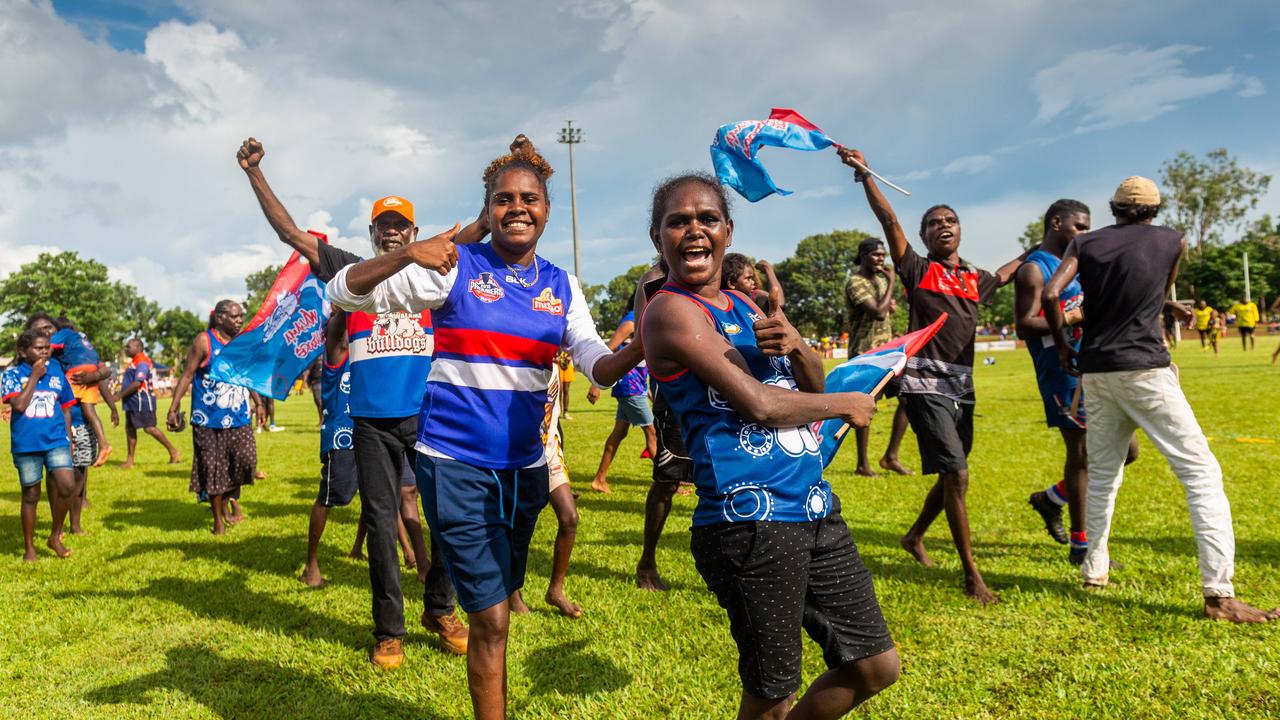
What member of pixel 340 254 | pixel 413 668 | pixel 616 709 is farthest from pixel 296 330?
pixel 616 709

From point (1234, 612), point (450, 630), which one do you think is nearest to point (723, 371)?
point (450, 630)

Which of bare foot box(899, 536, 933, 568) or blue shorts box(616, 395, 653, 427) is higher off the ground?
blue shorts box(616, 395, 653, 427)

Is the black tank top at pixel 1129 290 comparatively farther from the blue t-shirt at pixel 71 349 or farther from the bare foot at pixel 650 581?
the blue t-shirt at pixel 71 349

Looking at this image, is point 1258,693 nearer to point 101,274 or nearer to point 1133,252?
point 1133,252

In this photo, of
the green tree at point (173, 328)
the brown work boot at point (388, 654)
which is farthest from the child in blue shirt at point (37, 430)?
the green tree at point (173, 328)

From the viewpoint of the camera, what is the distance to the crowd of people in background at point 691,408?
228 centimetres

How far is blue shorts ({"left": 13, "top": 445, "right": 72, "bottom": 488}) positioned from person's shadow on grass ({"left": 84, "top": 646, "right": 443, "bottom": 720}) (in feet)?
13.3

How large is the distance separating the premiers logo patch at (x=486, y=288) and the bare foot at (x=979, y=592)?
3464 millimetres

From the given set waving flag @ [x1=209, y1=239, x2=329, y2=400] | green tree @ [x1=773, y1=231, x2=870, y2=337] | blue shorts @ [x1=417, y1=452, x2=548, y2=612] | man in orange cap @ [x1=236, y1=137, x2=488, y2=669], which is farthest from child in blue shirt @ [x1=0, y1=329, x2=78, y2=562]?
green tree @ [x1=773, y1=231, x2=870, y2=337]

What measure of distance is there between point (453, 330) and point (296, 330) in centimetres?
390

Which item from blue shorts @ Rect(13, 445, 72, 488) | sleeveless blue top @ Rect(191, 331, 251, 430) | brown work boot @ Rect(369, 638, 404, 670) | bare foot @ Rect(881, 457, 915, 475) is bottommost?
brown work boot @ Rect(369, 638, 404, 670)

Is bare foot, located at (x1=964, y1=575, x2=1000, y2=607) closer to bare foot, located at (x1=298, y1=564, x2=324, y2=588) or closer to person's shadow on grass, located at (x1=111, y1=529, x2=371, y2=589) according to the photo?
person's shadow on grass, located at (x1=111, y1=529, x2=371, y2=589)

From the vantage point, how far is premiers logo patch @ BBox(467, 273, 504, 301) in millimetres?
2854

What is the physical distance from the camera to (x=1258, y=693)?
3.21 metres
